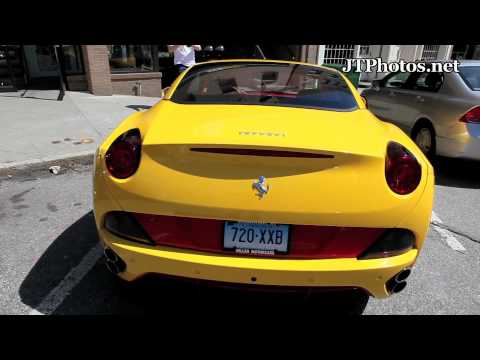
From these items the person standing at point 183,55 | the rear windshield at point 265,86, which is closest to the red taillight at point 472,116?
the rear windshield at point 265,86

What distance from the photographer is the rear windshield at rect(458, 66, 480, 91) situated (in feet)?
16.5

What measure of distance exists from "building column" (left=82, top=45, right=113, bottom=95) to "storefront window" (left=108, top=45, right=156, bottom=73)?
0.59m

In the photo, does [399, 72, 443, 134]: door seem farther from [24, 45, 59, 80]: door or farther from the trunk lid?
[24, 45, 59, 80]: door

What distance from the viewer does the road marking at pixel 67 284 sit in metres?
2.35

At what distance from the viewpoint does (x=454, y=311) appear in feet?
8.11

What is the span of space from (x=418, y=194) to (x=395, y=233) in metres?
0.23

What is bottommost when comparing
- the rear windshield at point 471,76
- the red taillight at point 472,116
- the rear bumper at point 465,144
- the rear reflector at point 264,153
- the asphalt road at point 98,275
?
the asphalt road at point 98,275

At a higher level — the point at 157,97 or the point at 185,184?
the point at 185,184

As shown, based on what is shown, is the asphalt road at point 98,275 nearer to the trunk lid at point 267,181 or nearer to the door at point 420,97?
the trunk lid at point 267,181

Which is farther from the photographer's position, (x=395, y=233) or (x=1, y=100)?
(x=1, y=100)

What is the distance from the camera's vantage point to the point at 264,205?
70.3 inches

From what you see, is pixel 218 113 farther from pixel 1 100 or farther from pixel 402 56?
pixel 402 56

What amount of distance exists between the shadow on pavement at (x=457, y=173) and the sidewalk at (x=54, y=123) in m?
5.02

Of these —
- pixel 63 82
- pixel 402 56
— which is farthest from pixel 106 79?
pixel 402 56
